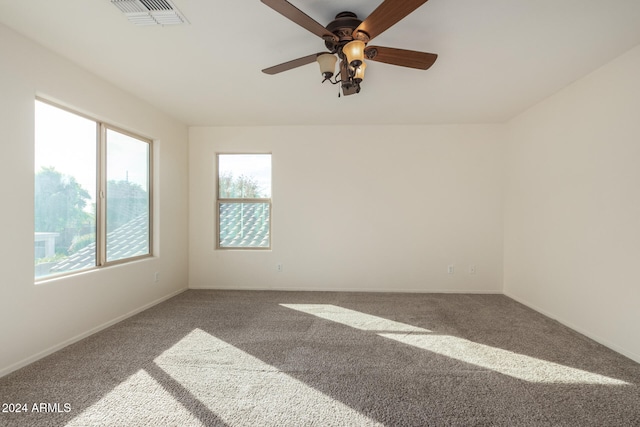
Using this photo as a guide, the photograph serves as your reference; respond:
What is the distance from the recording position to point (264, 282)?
468 centimetres

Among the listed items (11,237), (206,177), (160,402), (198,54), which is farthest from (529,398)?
(206,177)

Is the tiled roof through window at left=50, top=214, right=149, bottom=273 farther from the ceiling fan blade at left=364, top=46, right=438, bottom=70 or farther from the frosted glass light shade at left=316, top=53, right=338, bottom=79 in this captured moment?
the ceiling fan blade at left=364, top=46, right=438, bottom=70

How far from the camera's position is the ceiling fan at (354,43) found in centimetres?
168

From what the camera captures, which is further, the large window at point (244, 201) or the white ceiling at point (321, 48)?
the large window at point (244, 201)

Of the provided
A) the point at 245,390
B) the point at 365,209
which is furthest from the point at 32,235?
the point at 365,209

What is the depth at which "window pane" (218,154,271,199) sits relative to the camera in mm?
4793

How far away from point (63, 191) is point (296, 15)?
264 cm

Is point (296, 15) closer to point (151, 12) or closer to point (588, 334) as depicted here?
point (151, 12)

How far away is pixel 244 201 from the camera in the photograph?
4.80 m

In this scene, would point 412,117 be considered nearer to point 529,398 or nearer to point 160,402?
point 529,398

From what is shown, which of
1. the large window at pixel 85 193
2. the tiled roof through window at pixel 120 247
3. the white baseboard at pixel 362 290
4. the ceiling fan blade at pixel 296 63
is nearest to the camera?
the ceiling fan blade at pixel 296 63

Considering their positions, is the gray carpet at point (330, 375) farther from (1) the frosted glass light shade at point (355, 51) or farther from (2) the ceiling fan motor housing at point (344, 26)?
(2) the ceiling fan motor housing at point (344, 26)

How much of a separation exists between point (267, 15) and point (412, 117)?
9.07ft

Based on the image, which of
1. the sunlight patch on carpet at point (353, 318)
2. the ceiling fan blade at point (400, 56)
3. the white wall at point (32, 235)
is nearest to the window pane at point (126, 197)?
the white wall at point (32, 235)
